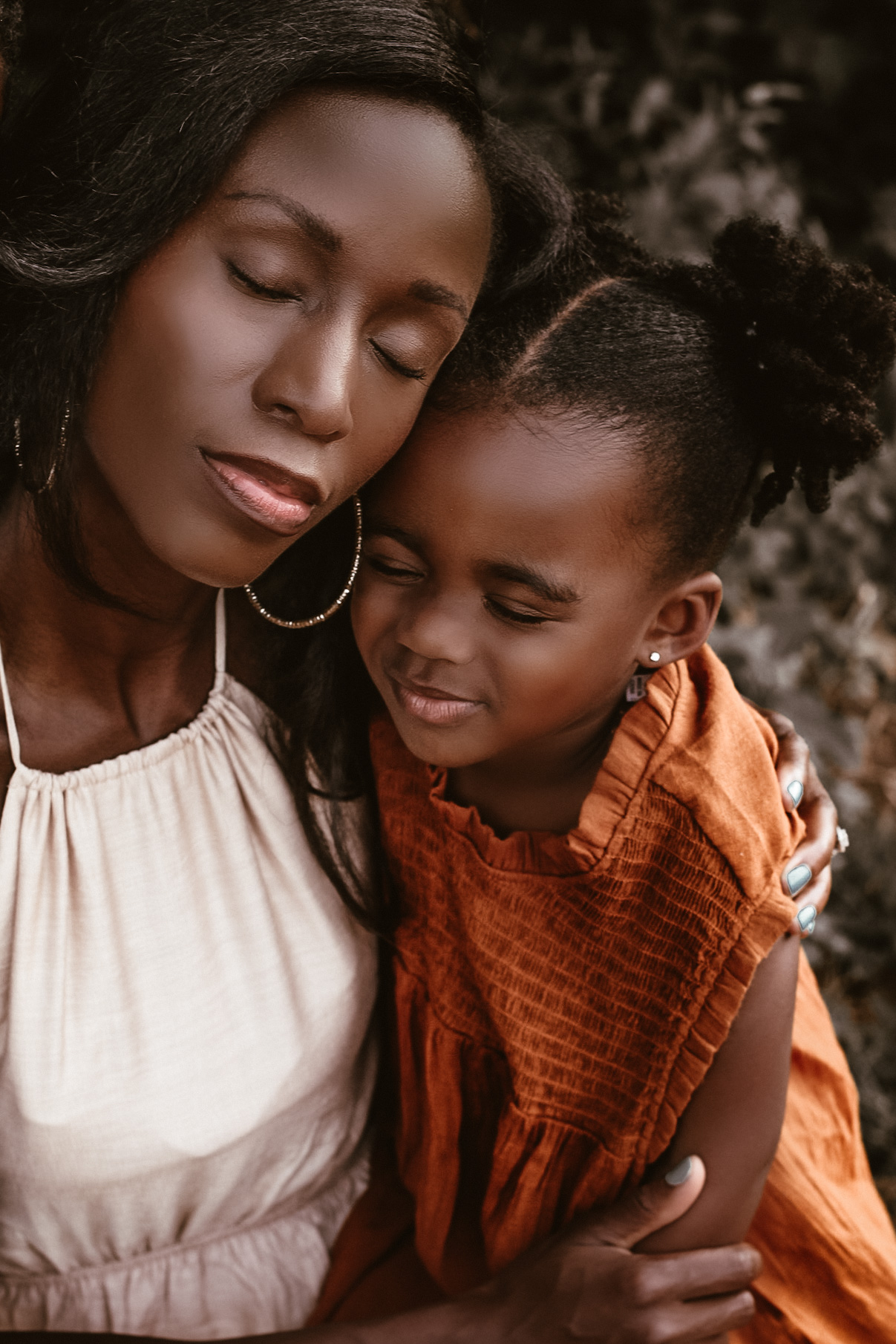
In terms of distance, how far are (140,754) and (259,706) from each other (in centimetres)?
22

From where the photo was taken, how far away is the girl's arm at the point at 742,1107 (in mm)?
1523

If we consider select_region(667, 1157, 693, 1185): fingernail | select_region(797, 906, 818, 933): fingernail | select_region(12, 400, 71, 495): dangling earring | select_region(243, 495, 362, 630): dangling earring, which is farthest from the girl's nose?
select_region(667, 1157, 693, 1185): fingernail

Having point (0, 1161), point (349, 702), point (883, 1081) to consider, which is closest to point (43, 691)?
point (349, 702)

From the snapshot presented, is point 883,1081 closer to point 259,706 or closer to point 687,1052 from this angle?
point 687,1052

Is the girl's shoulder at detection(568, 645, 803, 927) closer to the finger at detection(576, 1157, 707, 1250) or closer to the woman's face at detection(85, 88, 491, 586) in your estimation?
the finger at detection(576, 1157, 707, 1250)

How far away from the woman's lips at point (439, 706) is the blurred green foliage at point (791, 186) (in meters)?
1.51

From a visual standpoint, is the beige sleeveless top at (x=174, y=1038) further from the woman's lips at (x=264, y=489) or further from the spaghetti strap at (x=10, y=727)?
the woman's lips at (x=264, y=489)

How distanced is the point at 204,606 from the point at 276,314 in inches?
22.9

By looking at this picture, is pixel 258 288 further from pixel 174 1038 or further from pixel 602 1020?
Answer: pixel 602 1020

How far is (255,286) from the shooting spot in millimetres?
1140

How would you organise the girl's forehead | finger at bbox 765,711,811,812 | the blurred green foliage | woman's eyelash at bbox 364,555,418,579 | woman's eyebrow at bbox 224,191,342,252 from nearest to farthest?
woman's eyebrow at bbox 224,191,342,252 < the girl's forehead < woman's eyelash at bbox 364,555,418,579 < finger at bbox 765,711,811,812 < the blurred green foliage

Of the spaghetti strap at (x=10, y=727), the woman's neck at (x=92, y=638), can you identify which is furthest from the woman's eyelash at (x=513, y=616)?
the spaghetti strap at (x=10, y=727)

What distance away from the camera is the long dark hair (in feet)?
3.76

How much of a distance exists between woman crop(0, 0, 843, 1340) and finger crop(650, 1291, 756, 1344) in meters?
0.02
